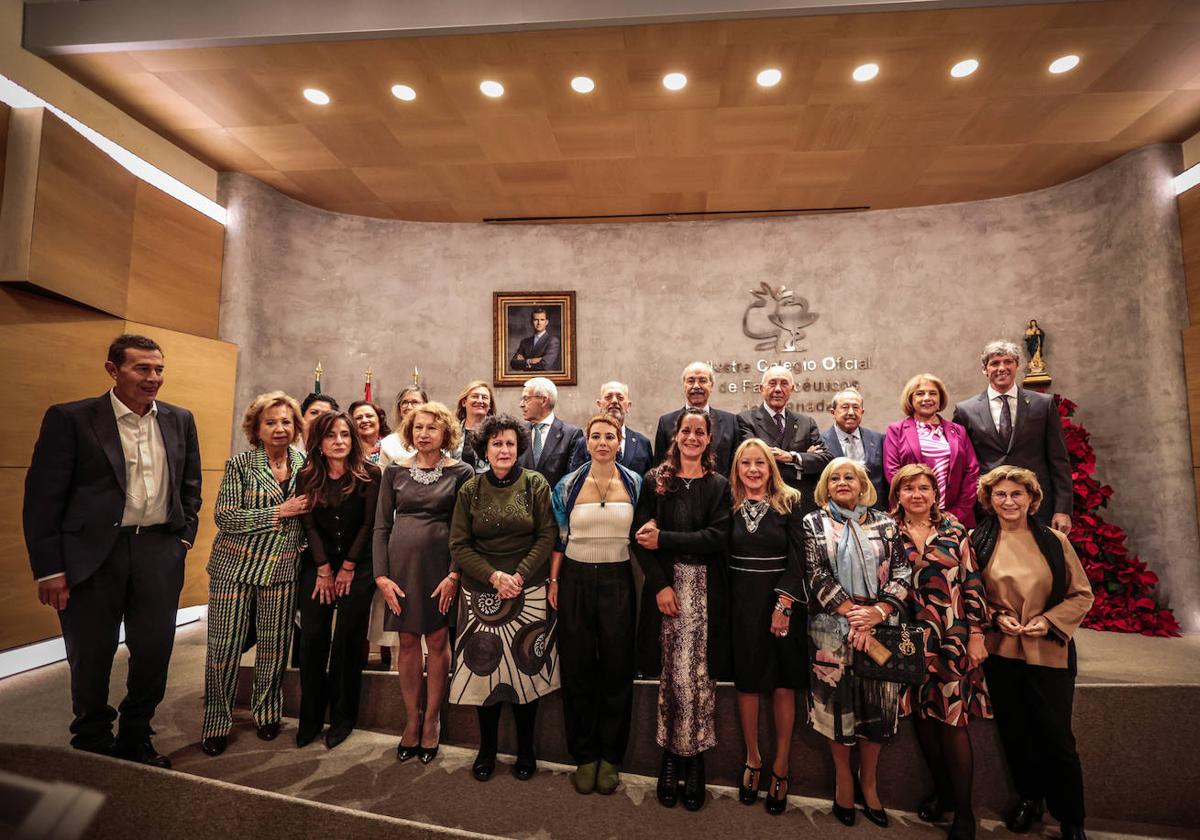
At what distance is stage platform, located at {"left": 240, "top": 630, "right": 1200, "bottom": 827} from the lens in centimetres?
265

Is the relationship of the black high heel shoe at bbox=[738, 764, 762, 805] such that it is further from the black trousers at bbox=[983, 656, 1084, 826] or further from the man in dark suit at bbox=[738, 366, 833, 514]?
the man in dark suit at bbox=[738, 366, 833, 514]

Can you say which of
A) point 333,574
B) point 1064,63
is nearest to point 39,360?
point 333,574

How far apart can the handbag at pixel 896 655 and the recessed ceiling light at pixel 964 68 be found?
3864 mm

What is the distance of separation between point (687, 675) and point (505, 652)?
2.68ft

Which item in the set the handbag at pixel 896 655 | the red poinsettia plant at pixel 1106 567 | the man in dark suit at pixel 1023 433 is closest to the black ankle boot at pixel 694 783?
the handbag at pixel 896 655

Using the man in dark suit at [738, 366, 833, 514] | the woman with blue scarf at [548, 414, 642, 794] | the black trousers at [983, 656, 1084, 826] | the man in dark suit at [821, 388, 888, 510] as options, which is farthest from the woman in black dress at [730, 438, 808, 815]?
the man in dark suit at [821, 388, 888, 510]

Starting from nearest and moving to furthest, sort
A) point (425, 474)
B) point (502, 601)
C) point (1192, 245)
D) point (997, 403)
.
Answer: point (502, 601)
point (425, 474)
point (997, 403)
point (1192, 245)

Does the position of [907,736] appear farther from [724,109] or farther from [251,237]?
[251,237]

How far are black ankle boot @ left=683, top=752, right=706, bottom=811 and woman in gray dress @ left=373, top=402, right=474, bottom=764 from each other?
46.2 inches

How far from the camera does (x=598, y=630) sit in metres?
2.60

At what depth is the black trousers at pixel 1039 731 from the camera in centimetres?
235

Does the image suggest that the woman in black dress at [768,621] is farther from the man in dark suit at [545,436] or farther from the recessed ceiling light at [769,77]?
the recessed ceiling light at [769,77]

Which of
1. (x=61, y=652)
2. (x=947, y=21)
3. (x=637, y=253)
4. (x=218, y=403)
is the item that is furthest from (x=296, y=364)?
(x=947, y=21)

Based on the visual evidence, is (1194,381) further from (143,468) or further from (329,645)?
(143,468)
